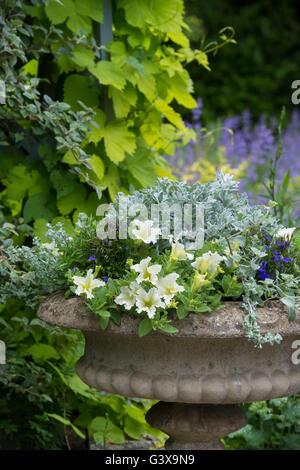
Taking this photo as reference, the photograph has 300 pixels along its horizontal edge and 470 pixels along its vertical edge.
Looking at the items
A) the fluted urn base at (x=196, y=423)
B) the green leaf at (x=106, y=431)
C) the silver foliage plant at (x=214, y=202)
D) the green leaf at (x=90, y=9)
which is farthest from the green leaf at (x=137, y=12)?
the green leaf at (x=106, y=431)

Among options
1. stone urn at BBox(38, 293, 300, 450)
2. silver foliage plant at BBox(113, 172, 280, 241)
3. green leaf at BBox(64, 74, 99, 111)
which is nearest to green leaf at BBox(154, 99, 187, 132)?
green leaf at BBox(64, 74, 99, 111)

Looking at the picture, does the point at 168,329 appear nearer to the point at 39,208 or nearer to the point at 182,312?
the point at 182,312

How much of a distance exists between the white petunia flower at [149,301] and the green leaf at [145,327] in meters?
0.03

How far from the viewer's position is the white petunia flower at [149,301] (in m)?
1.51

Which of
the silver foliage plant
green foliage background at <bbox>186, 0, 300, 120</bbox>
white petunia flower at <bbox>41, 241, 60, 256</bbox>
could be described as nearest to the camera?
the silver foliage plant

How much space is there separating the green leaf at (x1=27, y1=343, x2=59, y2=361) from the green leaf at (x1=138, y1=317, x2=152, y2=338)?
1074 millimetres

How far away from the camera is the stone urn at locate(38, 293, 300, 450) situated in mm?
1577

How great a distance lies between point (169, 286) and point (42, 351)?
3.75ft

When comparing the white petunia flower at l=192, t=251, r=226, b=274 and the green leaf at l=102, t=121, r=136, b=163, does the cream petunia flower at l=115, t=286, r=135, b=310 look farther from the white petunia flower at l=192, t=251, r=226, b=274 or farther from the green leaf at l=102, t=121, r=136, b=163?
the green leaf at l=102, t=121, r=136, b=163

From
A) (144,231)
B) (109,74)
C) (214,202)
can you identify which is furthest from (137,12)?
(144,231)

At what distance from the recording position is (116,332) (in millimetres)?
1586

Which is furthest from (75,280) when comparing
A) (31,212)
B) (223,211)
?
(31,212)
